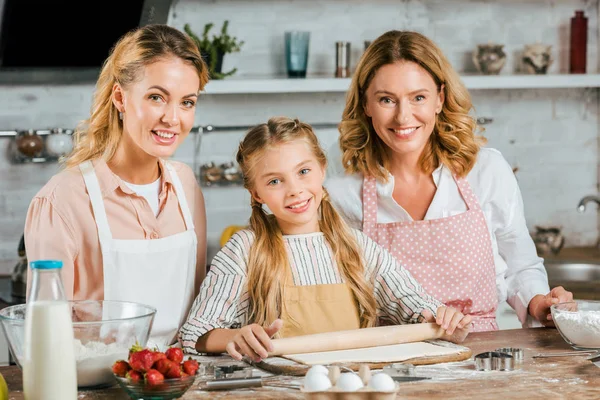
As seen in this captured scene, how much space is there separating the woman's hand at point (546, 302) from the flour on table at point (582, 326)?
26cm

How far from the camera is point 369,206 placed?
2.49 meters

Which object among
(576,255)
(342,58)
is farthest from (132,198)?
(576,255)

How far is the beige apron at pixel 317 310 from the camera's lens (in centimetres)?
212

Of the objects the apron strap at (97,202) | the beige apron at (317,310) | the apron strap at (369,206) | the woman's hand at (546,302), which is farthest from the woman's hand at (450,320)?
the apron strap at (97,202)

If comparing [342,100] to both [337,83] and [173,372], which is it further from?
[173,372]

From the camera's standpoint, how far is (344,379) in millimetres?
1552

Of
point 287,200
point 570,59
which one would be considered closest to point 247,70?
point 570,59

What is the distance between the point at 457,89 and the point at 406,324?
74 cm

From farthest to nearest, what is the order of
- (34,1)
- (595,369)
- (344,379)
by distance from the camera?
(34,1)
(595,369)
(344,379)

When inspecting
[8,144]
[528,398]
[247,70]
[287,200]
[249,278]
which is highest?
[247,70]

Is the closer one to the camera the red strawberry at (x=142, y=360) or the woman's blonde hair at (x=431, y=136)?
the red strawberry at (x=142, y=360)

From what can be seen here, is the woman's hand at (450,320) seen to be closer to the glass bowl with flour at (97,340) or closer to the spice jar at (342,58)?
the glass bowl with flour at (97,340)

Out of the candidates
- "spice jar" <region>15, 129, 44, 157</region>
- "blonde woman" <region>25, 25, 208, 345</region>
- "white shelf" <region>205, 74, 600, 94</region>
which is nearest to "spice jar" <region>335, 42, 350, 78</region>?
"white shelf" <region>205, 74, 600, 94</region>

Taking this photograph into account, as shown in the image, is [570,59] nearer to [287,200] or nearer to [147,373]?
[287,200]
